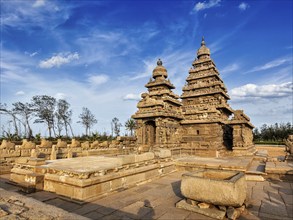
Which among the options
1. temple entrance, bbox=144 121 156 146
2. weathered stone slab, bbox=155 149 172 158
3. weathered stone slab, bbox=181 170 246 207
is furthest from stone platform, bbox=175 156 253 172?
temple entrance, bbox=144 121 156 146

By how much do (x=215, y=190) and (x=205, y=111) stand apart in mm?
13379

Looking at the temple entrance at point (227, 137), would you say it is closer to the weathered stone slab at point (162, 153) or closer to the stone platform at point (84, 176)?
the weathered stone slab at point (162, 153)

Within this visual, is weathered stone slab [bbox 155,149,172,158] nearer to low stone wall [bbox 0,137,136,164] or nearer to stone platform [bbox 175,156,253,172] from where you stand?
stone platform [bbox 175,156,253,172]

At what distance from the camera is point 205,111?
1694 cm

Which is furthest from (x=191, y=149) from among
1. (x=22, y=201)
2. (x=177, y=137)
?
(x=22, y=201)

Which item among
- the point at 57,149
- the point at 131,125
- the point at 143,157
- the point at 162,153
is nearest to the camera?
the point at 143,157

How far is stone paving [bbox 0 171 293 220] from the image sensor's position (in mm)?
4172

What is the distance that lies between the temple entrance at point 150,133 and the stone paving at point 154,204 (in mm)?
10349

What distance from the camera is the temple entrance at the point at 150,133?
17.0m

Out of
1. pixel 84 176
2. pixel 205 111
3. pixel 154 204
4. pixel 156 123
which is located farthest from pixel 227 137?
pixel 84 176

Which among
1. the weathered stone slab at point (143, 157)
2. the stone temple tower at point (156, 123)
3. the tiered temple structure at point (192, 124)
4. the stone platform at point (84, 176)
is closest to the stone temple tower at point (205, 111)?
the tiered temple structure at point (192, 124)

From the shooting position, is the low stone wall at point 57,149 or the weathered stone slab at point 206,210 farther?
the low stone wall at point 57,149

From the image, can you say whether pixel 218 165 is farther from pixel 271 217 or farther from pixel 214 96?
pixel 214 96

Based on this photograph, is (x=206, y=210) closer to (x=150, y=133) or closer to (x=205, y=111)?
(x=150, y=133)
